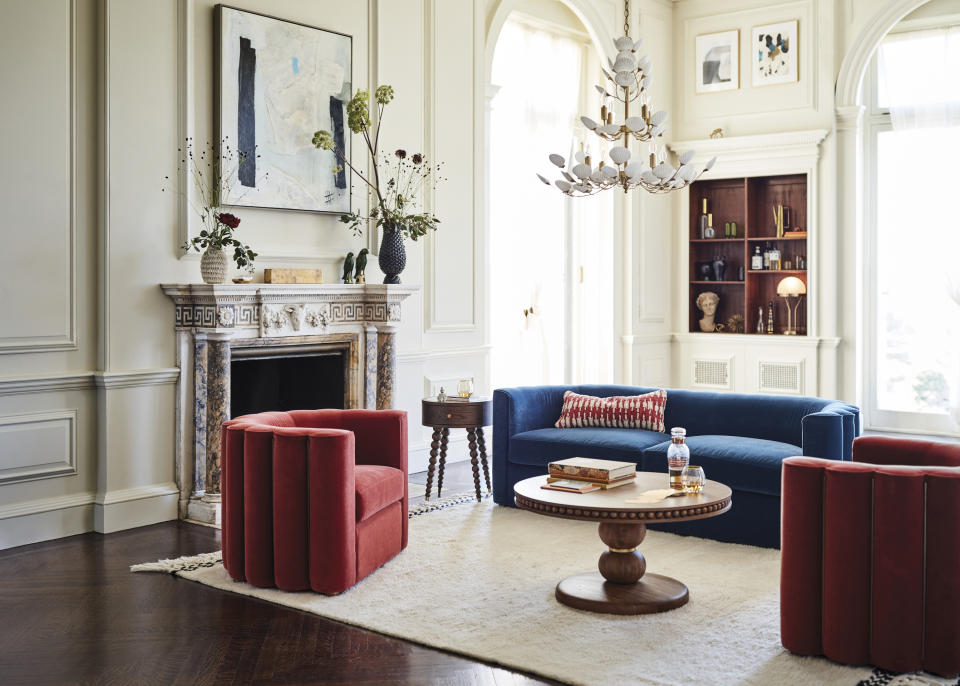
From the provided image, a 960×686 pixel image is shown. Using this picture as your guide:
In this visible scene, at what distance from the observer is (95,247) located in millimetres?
5078

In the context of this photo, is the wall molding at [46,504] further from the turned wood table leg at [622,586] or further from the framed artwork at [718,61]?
the framed artwork at [718,61]

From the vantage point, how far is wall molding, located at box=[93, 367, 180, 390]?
5051mm

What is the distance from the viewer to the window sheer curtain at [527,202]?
8.07 metres

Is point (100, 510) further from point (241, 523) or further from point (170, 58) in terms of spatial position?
point (170, 58)

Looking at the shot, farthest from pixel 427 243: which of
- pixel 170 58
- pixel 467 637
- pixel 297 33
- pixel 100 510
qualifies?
pixel 467 637

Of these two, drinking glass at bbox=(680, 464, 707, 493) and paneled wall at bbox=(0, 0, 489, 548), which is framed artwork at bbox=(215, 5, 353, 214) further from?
drinking glass at bbox=(680, 464, 707, 493)

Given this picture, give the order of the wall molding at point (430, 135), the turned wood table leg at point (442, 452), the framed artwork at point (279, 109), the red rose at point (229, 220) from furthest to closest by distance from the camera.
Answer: the wall molding at point (430, 135) < the turned wood table leg at point (442, 452) < the framed artwork at point (279, 109) < the red rose at point (229, 220)

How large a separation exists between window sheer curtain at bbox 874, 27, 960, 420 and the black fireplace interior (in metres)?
5.15

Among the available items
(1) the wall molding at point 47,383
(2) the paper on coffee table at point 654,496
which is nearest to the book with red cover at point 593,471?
(2) the paper on coffee table at point 654,496

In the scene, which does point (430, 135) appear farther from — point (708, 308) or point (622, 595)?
point (622, 595)

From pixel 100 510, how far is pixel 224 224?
1629 mm

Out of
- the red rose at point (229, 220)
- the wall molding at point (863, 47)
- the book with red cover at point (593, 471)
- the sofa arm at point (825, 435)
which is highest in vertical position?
the wall molding at point (863, 47)

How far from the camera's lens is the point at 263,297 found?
215 inches

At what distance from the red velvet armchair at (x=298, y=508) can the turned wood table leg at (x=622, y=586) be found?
34.1 inches
